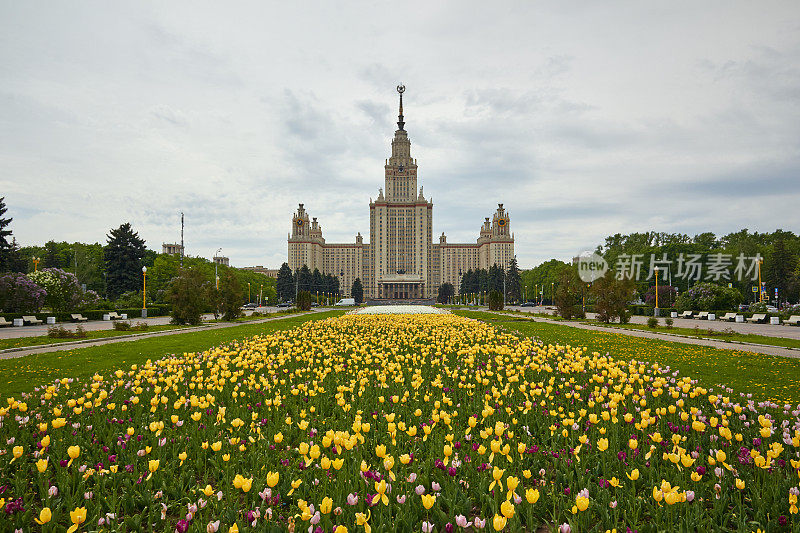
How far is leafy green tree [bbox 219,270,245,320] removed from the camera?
3584 cm

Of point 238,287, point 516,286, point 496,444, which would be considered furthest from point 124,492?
point 516,286

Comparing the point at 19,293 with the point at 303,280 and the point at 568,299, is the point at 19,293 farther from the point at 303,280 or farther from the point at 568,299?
the point at 303,280

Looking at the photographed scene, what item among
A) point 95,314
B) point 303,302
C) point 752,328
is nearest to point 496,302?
point 303,302

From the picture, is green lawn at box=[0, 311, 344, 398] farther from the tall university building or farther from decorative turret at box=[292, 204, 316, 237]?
decorative turret at box=[292, 204, 316, 237]

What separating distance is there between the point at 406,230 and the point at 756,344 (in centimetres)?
15690

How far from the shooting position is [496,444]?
3520mm

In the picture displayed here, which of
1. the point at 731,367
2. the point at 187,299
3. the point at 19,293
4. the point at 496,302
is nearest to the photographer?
the point at 731,367

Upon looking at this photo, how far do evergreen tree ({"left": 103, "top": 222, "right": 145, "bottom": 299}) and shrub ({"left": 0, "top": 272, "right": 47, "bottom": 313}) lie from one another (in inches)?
902

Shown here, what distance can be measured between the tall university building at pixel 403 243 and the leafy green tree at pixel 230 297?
120458 millimetres

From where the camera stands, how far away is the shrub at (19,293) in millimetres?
32969

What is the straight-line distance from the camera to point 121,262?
5712 centimetres

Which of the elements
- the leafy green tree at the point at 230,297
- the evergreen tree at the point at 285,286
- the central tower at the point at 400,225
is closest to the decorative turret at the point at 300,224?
the central tower at the point at 400,225

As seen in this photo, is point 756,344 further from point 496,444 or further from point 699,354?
point 496,444

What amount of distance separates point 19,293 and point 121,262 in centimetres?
2482
